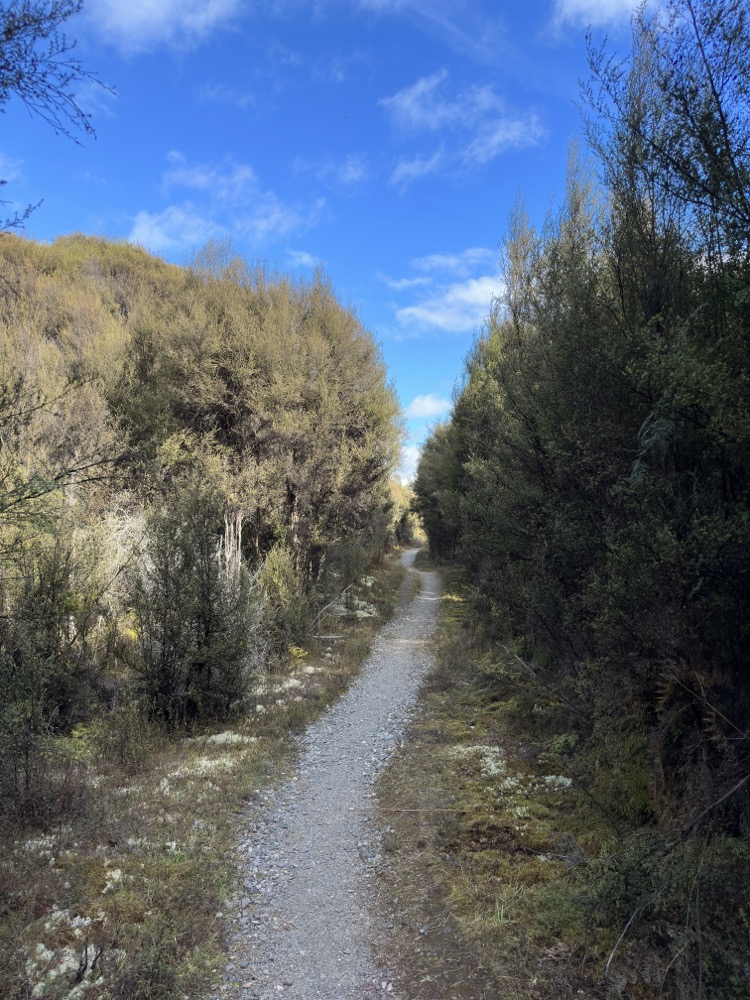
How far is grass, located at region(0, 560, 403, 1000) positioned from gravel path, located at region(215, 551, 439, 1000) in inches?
9.4

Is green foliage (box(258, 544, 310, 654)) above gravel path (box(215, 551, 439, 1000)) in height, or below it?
above

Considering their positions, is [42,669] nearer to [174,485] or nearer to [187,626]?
[187,626]

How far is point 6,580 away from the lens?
673cm

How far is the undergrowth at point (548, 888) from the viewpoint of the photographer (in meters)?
2.83

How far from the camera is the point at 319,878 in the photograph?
4.40 meters

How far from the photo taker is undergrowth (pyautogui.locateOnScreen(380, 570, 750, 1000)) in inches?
111

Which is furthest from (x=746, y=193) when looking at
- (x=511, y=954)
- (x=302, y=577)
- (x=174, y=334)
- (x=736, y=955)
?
(x=174, y=334)

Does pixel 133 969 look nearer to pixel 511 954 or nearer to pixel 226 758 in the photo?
pixel 511 954

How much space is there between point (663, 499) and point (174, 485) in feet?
33.7

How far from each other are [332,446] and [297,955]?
41.2 ft

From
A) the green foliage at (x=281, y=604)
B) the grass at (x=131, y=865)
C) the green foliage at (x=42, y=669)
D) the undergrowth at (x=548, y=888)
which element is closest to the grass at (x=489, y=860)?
the undergrowth at (x=548, y=888)

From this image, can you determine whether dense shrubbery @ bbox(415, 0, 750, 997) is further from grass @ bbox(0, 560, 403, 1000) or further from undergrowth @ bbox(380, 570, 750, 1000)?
grass @ bbox(0, 560, 403, 1000)

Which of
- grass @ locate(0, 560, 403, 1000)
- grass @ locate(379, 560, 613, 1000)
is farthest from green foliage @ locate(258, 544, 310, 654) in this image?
grass @ locate(379, 560, 613, 1000)

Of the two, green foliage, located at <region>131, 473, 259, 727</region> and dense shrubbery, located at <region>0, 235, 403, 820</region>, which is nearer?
dense shrubbery, located at <region>0, 235, 403, 820</region>
